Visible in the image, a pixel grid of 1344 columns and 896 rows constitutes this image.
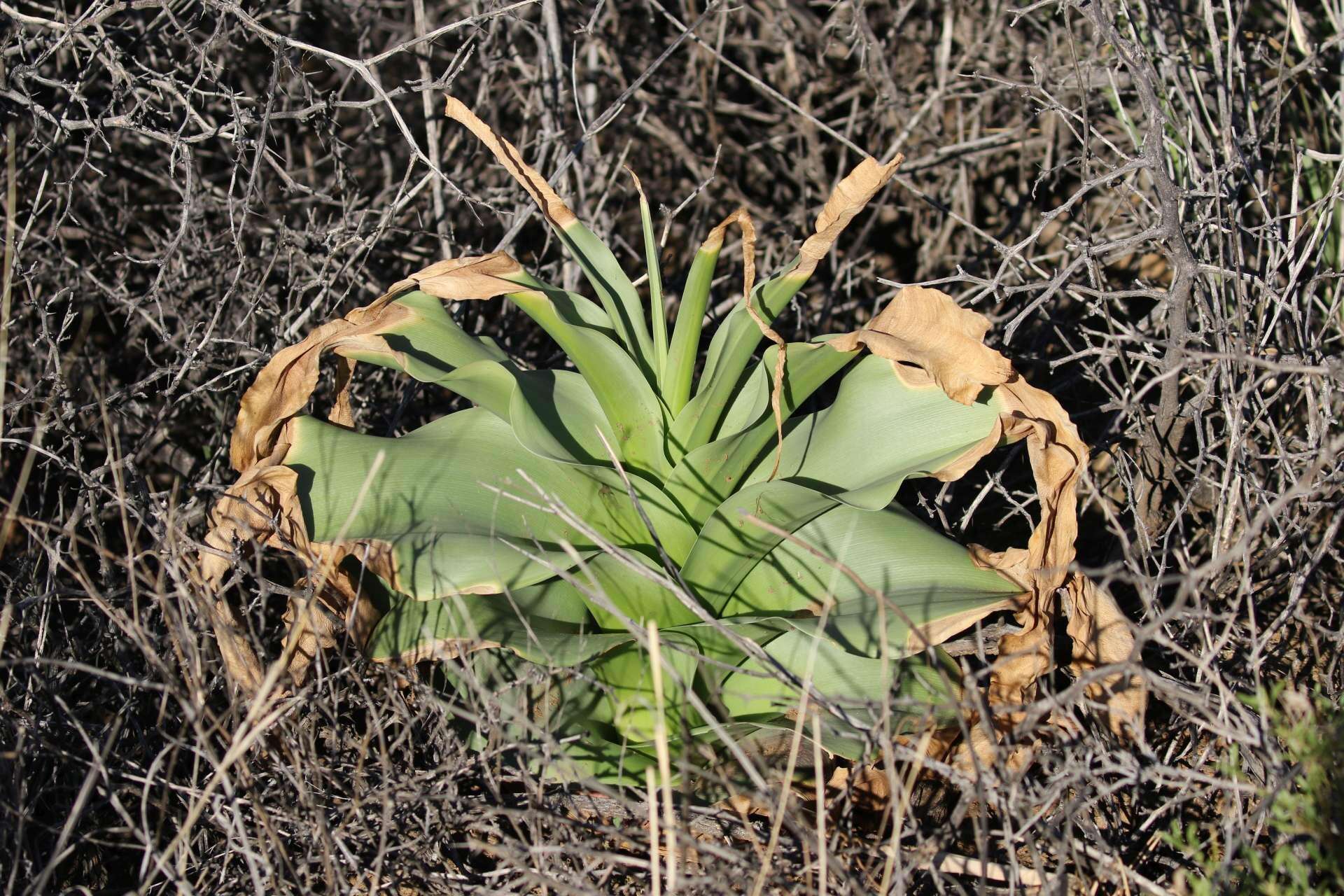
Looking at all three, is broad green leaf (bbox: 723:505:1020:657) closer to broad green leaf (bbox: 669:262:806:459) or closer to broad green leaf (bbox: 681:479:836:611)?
broad green leaf (bbox: 681:479:836:611)

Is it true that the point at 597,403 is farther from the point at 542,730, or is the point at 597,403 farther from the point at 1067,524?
the point at 1067,524

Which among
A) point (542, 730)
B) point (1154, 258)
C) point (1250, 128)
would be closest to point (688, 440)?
point (542, 730)

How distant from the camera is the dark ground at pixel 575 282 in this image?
1.47 meters

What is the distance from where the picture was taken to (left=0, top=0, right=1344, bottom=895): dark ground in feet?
4.84

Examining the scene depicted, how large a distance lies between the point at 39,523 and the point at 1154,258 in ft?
7.51

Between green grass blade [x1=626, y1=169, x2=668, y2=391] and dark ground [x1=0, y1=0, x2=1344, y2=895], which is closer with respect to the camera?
dark ground [x1=0, y1=0, x2=1344, y2=895]

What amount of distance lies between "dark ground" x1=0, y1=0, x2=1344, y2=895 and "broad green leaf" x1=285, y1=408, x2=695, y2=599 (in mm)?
161

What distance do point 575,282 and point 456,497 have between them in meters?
0.92

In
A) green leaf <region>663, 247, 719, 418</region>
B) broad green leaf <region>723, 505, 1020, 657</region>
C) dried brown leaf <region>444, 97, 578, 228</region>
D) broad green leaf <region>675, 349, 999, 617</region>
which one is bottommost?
broad green leaf <region>723, 505, 1020, 657</region>

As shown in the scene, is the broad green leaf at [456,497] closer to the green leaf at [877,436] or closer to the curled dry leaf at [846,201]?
the green leaf at [877,436]

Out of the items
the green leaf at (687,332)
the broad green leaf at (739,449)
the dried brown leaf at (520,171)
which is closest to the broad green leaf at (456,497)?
the broad green leaf at (739,449)

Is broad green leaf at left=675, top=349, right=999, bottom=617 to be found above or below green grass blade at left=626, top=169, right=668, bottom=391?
below

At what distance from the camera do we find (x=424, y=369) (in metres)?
1.66

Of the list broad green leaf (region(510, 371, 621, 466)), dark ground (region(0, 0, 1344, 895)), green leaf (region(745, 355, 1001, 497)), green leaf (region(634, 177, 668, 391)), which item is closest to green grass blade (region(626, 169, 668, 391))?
green leaf (region(634, 177, 668, 391))
